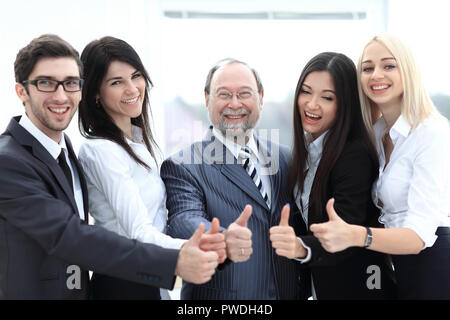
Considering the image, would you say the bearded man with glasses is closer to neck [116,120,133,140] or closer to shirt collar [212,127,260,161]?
neck [116,120,133,140]

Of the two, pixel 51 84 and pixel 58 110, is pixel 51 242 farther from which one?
pixel 51 84

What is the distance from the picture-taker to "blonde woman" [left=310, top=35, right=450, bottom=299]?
160cm

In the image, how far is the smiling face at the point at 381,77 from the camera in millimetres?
1794

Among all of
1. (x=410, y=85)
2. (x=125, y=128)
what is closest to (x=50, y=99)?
(x=125, y=128)

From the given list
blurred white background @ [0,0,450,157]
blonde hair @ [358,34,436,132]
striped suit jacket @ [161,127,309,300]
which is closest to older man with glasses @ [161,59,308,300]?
striped suit jacket @ [161,127,309,300]

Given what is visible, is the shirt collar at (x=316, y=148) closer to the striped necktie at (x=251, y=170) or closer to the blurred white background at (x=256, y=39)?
the striped necktie at (x=251, y=170)

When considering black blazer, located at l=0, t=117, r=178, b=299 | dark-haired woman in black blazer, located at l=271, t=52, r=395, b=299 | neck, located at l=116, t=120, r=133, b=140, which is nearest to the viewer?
black blazer, located at l=0, t=117, r=178, b=299

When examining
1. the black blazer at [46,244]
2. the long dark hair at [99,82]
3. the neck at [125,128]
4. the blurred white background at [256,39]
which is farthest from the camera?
the blurred white background at [256,39]

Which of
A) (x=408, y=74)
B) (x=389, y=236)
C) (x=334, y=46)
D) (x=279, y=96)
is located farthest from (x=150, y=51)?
(x=389, y=236)

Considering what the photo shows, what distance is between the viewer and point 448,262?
169cm

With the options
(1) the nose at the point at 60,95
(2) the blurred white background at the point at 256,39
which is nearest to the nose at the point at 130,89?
(1) the nose at the point at 60,95

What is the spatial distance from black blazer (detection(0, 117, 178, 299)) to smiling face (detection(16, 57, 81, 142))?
4.7 inches

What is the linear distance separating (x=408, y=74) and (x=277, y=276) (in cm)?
94

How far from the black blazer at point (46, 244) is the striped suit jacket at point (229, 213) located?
0.90ft
